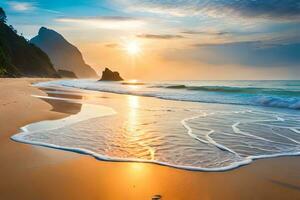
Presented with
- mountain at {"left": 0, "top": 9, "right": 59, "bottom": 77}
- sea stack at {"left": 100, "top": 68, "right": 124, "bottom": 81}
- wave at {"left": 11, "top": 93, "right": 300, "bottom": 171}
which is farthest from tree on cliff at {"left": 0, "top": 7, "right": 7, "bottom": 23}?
wave at {"left": 11, "top": 93, "right": 300, "bottom": 171}

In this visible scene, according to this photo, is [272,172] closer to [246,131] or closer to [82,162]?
[82,162]

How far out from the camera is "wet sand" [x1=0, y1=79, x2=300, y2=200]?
3797 mm

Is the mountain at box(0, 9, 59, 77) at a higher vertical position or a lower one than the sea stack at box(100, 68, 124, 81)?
higher

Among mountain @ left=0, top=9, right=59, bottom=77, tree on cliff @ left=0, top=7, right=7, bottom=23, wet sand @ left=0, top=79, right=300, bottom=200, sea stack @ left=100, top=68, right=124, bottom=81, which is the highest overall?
tree on cliff @ left=0, top=7, right=7, bottom=23

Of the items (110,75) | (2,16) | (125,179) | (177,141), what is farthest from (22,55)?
(125,179)

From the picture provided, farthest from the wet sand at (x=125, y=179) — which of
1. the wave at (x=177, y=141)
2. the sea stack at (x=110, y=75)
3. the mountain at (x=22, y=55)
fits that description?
the sea stack at (x=110, y=75)

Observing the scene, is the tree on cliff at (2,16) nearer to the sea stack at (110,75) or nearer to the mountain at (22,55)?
the mountain at (22,55)

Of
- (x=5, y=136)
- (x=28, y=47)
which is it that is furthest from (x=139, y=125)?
(x=28, y=47)

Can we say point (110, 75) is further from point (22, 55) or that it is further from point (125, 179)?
point (125, 179)

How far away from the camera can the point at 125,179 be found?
172 inches

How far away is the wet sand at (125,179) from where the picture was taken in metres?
3.80

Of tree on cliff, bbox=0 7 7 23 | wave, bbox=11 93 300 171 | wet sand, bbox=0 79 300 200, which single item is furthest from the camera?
tree on cliff, bbox=0 7 7 23

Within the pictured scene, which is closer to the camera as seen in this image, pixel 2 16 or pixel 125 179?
pixel 125 179

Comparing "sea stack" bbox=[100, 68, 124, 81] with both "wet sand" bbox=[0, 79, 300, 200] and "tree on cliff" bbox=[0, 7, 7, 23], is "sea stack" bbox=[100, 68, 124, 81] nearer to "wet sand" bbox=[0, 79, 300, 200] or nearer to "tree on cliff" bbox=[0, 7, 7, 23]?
"tree on cliff" bbox=[0, 7, 7, 23]
